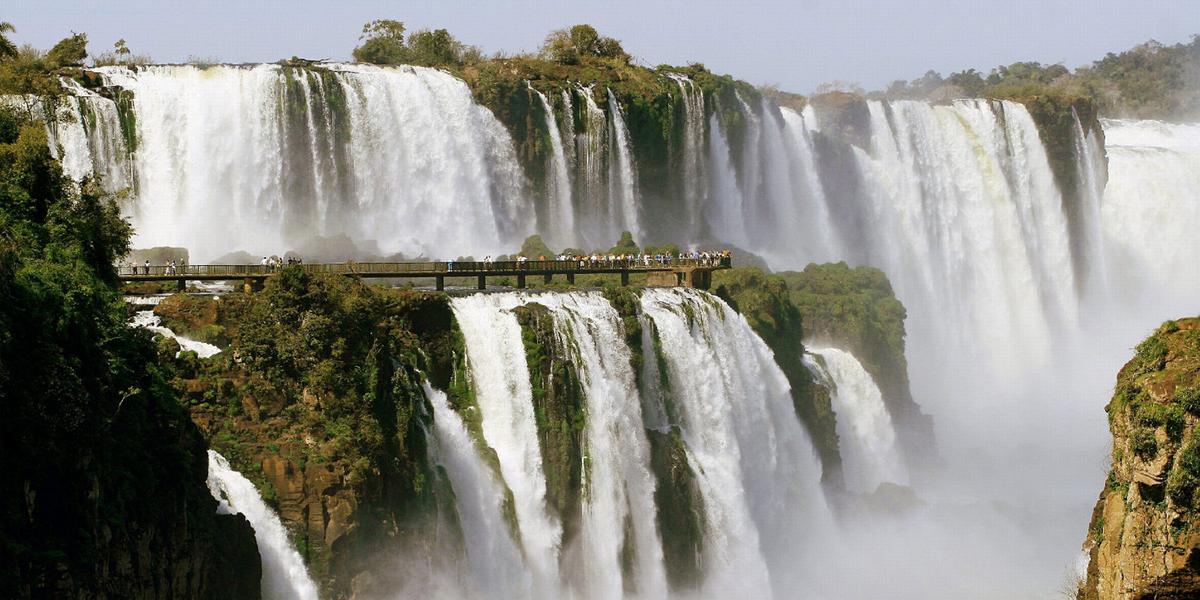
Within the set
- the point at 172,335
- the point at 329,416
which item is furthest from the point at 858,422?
the point at 172,335

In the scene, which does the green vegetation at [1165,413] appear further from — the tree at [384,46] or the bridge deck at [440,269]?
the tree at [384,46]

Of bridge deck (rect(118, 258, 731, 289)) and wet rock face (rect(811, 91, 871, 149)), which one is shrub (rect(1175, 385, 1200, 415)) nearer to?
bridge deck (rect(118, 258, 731, 289))

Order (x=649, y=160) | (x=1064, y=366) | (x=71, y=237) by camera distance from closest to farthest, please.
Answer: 1. (x=71, y=237)
2. (x=649, y=160)
3. (x=1064, y=366)

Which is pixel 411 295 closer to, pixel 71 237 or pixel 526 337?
pixel 526 337

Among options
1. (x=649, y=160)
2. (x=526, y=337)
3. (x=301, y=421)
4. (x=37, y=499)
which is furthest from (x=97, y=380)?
(x=649, y=160)

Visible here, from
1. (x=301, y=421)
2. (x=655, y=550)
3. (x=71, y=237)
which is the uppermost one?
(x=71, y=237)

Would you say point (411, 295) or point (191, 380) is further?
point (411, 295)

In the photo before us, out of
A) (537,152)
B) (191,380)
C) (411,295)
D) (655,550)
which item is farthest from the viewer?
(537,152)
